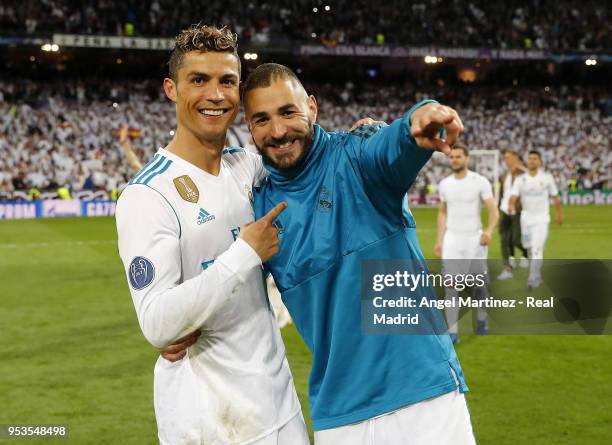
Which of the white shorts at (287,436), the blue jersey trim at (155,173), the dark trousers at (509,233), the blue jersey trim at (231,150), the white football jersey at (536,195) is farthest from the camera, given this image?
the dark trousers at (509,233)

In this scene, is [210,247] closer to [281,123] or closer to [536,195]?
[281,123]

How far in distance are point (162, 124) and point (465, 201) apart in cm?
2723

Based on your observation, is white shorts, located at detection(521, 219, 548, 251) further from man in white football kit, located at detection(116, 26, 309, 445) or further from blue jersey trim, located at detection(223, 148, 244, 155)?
man in white football kit, located at detection(116, 26, 309, 445)

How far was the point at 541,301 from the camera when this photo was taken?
12.3 m

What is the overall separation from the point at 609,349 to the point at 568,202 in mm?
26800

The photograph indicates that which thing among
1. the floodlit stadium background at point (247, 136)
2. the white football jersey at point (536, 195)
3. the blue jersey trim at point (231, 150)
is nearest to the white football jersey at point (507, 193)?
the white football jersey at point (536, 195)

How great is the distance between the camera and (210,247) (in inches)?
118

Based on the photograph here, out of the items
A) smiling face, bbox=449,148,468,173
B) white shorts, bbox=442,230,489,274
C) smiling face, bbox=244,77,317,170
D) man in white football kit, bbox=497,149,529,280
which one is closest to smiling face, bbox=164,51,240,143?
smiling face, bbox=244,77,317,170

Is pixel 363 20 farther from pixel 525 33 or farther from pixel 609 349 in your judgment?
pixel 609 349

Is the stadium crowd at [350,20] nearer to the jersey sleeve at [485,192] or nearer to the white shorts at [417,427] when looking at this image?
the jersey sleeve at [485,192]

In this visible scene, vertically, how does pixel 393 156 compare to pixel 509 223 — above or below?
above

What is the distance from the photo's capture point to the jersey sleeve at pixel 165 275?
267cm

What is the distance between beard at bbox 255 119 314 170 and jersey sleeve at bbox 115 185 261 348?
0.42 metres

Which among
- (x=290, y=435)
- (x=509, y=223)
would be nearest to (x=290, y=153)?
(x=290, y=435)
